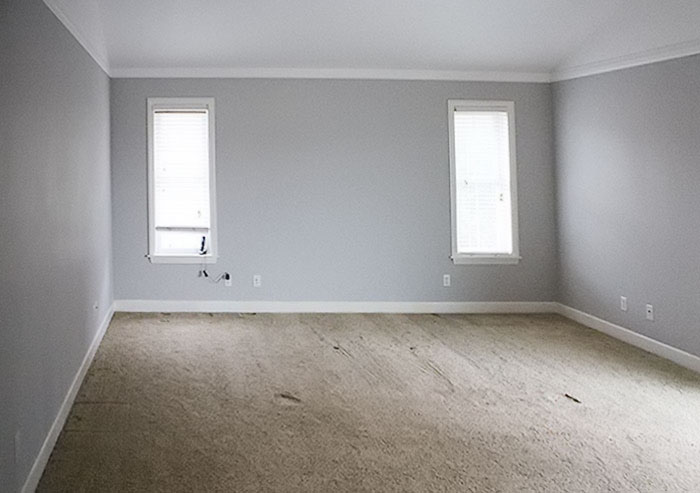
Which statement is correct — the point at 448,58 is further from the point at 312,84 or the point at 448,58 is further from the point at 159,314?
the point at 159,314

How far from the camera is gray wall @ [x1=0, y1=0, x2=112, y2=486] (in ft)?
7.96

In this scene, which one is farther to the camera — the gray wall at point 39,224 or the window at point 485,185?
the window at point 485,185

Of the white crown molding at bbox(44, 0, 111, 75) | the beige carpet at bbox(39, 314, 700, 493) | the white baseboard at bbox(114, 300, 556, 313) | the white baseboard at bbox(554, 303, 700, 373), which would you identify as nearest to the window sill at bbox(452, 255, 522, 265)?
the white baseboard at bbox(114, 300, 556, 313)

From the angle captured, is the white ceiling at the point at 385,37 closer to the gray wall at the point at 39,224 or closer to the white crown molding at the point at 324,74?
the white crown molding at the point at 324,74

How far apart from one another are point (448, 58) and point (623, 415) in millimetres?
4130

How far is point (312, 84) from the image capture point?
6.42 metres

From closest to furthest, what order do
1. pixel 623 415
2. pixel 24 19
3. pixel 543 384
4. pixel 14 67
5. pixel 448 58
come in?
pixel 14 67 < pixel 24 19 < pixel 623 415 < pixel 543 384 < pixel 448 58

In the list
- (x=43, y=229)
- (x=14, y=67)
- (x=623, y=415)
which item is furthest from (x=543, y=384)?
(x=14, y=67)

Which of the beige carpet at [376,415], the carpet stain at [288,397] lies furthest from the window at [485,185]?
the carpet stain at [288,397]

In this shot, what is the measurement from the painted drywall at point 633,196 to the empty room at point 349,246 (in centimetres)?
3

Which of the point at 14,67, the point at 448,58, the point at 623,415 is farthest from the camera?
the point at 448,58

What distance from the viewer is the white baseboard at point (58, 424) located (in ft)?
8.66

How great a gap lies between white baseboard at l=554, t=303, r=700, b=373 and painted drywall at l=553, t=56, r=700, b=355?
0.18 feet

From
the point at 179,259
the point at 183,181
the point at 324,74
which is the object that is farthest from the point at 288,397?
the point at 324,74
